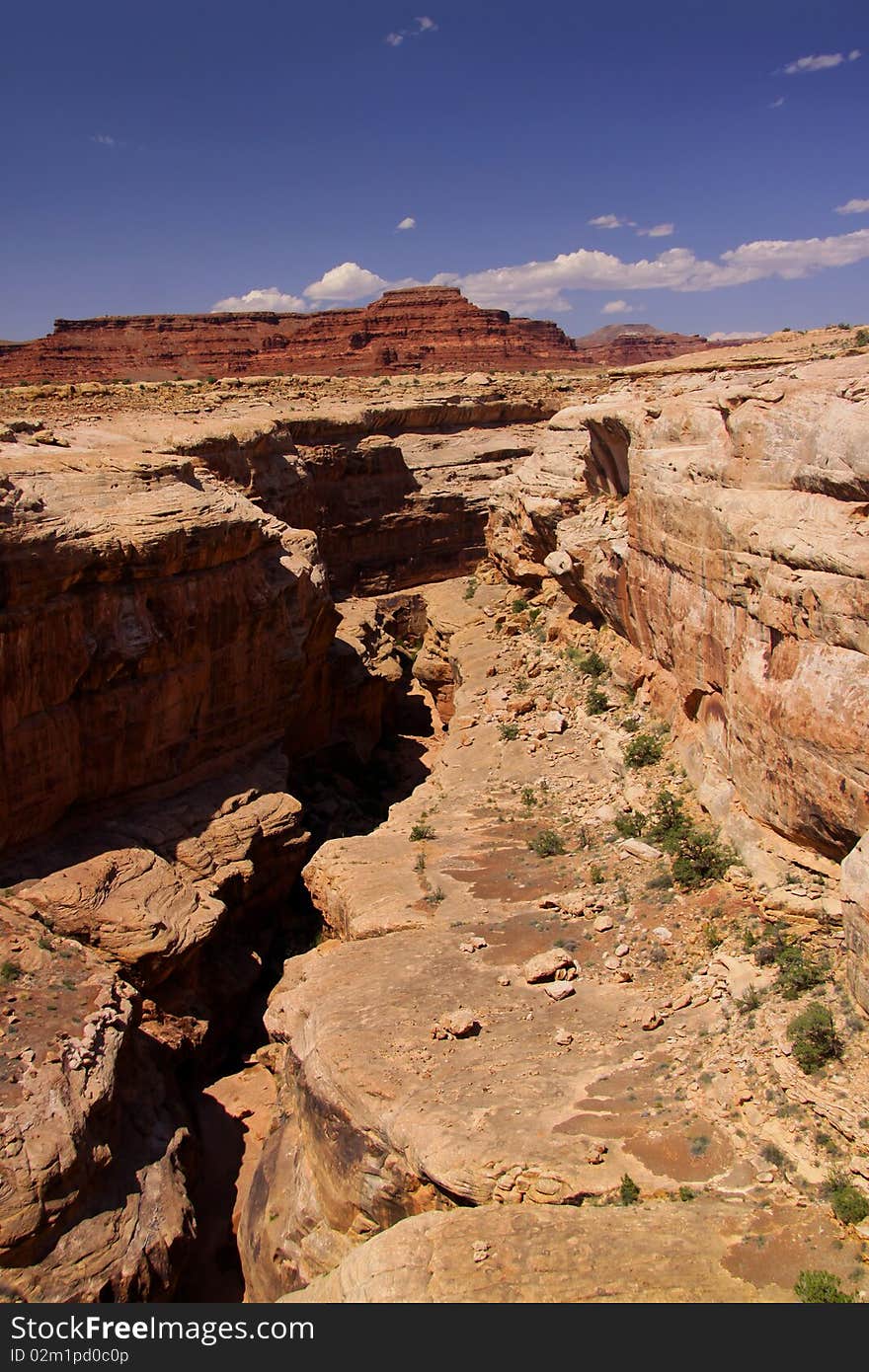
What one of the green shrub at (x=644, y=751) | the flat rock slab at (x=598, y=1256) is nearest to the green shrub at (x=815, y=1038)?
the flat rock slab at (x=598, y=1256)

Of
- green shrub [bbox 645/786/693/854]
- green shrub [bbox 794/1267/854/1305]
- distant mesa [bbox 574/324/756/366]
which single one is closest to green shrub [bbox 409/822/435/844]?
green shrub [bbox 645/786/693/854]

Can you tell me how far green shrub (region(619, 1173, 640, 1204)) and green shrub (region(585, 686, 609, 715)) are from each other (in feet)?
38.7

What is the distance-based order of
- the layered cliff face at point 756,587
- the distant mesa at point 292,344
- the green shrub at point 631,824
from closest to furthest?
the layered cliff face at point 756,587, the green shrub at point 631,824, the distant mesa at point 292,344

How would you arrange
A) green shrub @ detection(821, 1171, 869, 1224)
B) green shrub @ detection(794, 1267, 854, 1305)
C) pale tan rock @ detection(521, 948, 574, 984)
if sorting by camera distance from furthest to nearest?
pale tan rock @ detection(521, 948, 574, 984), green shrub @ detection(821, 1171, 869, 1224), green shrub @ detection(794, 1267, 854, 1305)

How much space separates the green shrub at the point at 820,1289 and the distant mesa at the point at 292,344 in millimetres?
70514

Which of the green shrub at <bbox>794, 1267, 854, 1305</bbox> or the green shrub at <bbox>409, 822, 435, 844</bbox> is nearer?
the green shrub at <bbox>794, 1267, 854, 1305</bbox>

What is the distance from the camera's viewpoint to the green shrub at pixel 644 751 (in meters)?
17.4

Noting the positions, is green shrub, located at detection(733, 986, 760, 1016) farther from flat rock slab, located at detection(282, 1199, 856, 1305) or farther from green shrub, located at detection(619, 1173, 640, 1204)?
green shrub, located at detection(619, 1173, 640, 1204)

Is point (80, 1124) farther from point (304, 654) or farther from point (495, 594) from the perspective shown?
point (495, 594)

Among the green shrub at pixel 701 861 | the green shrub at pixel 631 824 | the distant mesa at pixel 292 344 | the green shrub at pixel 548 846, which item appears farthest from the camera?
the distant mesa at pixel 292 344

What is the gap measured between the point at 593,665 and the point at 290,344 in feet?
218

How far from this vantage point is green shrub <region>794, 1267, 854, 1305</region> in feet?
24.7

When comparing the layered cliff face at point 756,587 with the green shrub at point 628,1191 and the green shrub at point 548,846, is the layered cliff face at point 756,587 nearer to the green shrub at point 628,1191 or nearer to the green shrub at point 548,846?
the green shrub at point 548,846

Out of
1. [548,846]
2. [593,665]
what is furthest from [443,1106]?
[593,665]
